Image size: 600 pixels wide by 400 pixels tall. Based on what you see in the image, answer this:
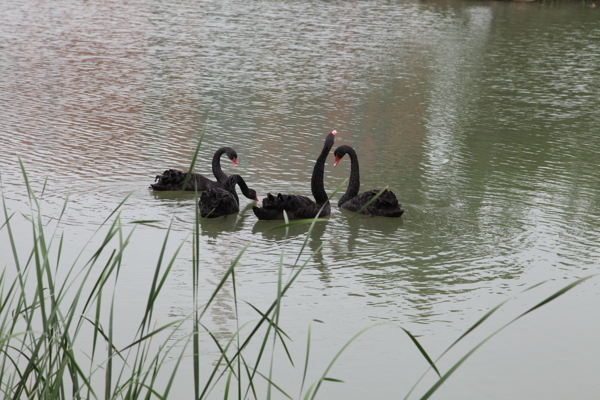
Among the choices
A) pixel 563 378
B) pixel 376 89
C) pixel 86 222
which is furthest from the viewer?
pixel 376 89

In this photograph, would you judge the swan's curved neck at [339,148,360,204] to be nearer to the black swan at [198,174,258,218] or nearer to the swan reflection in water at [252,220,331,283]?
the swan reflection in water at [252,220,331,283]

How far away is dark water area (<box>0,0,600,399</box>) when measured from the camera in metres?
4.20

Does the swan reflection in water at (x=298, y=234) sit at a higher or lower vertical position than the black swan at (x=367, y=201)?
lower

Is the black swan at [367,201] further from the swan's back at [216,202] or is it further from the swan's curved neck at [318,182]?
the swan's back at [216,202]

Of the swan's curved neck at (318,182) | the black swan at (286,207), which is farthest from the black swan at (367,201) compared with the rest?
the black swan at (286,207)

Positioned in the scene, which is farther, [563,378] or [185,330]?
[185,330]

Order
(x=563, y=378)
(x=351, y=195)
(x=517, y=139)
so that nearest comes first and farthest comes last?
(x=563, y=378)
(x=351, y=195)
(x=517, y=139)

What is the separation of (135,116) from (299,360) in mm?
6305

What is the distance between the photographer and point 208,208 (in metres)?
5.98

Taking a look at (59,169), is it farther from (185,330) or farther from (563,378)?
(563,378)

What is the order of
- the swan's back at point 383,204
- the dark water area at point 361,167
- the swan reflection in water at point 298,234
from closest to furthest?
the dark water area at point 361,167 → the swan reflection in water at point 298,234 → the swan's back at point 383,204

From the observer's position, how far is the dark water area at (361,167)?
4199 mm

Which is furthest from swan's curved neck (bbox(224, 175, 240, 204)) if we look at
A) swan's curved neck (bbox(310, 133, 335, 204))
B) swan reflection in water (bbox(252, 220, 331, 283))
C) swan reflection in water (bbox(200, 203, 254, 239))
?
swan's curved neck (bbox(310, 133, 335, 204))

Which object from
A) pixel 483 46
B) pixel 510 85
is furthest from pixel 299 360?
pixel 483 46
